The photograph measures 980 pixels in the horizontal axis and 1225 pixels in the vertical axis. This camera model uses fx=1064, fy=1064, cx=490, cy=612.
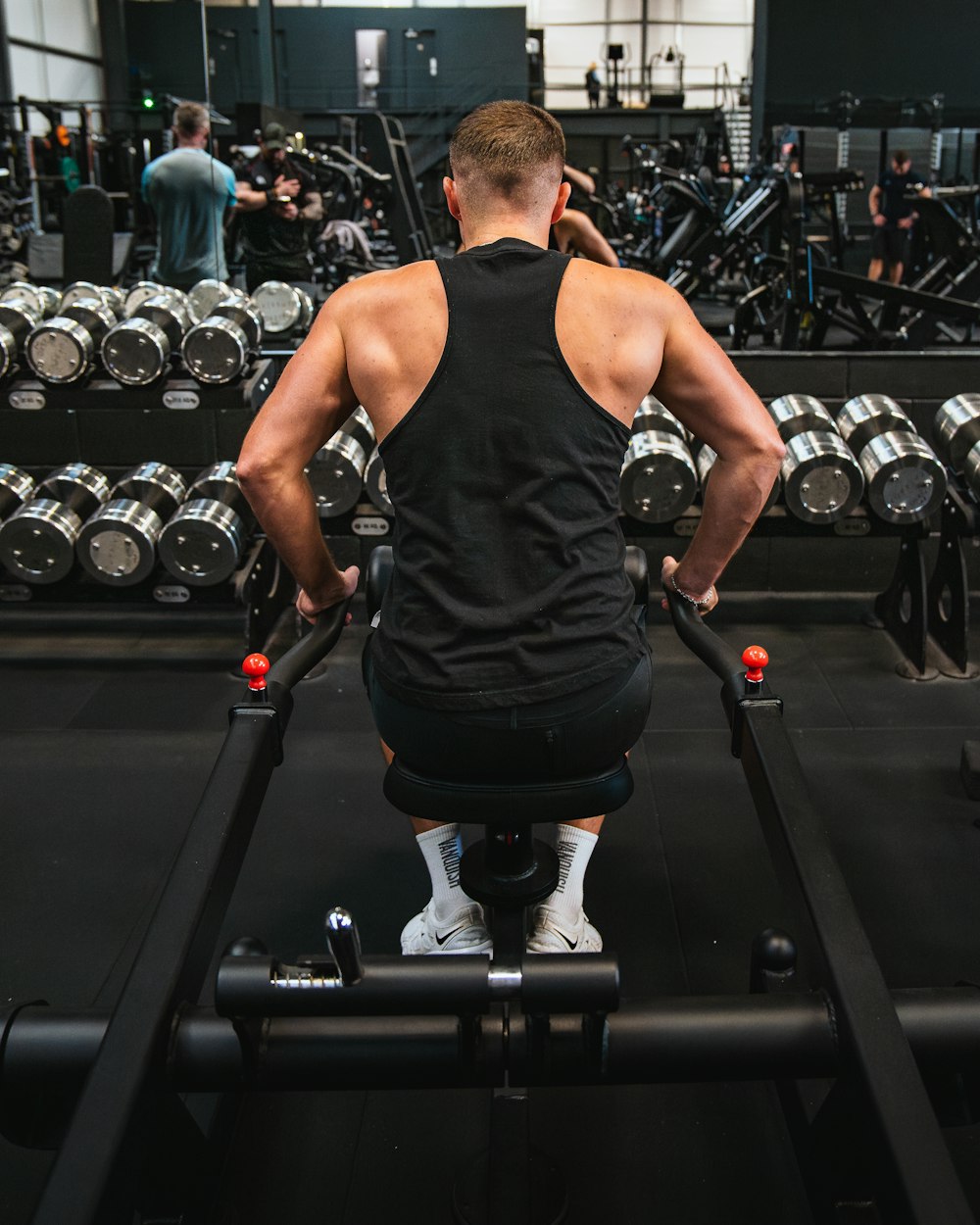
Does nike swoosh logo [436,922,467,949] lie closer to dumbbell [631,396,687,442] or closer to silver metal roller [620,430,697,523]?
silver metal roller [620,430,697,523]

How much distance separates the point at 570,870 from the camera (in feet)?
5.14

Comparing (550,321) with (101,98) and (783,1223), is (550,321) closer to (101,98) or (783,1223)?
(783,1223)

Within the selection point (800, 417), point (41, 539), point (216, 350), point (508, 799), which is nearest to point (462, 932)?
point (508, 799)

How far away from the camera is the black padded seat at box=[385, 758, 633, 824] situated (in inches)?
50.6

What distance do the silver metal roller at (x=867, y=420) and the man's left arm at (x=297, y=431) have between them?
2.21 meters

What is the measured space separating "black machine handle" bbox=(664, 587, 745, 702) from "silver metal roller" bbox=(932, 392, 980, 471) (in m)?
1.73

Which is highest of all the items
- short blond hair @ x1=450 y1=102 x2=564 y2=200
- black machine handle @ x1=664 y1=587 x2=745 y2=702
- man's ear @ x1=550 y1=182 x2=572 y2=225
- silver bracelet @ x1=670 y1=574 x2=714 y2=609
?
short blond hair @ x1=450 y1=102 x2=564 y2=200

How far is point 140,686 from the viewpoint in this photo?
3.16 m

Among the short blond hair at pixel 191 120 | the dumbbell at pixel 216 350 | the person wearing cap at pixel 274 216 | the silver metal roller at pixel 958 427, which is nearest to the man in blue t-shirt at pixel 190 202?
the short blond hair at pixel 191 120

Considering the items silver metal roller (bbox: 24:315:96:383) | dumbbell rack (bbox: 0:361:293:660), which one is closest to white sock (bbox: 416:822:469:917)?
dumbbell rack (bbox: 0:361:293:660)

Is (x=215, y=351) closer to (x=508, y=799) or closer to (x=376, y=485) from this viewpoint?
(x=376, y=485)

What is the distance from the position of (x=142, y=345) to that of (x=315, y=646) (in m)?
2.16

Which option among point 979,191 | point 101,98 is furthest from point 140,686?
point 101,98

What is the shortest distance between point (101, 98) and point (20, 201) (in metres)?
8.23
